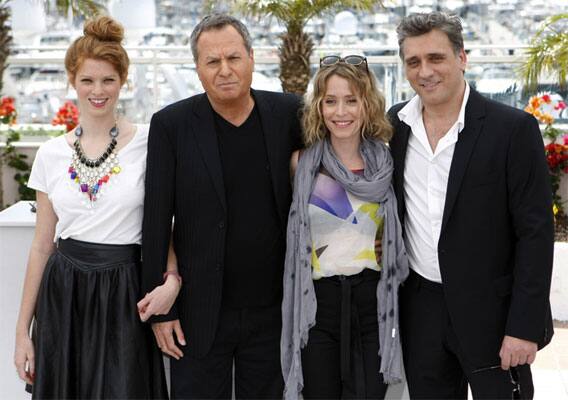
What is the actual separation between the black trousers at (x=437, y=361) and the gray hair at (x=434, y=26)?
86cm

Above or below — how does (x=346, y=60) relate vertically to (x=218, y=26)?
below

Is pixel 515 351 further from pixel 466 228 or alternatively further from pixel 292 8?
pixel 292 8

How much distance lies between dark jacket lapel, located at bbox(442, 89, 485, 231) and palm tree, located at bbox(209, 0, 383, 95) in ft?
24.0

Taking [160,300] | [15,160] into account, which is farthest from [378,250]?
[15,160]

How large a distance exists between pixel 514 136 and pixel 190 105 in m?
1.16

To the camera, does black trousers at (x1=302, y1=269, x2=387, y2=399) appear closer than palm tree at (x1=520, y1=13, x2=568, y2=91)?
Yes

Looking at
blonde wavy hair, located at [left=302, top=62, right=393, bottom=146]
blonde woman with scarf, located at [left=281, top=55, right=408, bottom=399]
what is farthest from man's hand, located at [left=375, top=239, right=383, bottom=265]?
blonde wavy hair, located at [left=302, top=62, right=393, bottom=146]

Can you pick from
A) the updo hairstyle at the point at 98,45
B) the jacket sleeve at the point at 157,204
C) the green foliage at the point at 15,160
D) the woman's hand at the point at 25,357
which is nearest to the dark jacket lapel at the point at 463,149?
the jacket sleeve at the point at 157,204

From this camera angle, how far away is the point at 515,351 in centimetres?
286

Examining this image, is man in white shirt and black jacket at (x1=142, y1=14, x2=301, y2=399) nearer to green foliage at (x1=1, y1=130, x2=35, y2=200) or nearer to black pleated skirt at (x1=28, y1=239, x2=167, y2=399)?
black pleated skirt at (x1=28, y1=239, x2=167, y2=399)

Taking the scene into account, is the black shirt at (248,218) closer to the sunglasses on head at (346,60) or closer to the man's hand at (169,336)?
the man's hand at (169,336)

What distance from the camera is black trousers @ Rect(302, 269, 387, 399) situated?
9.61 ft

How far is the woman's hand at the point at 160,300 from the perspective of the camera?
9.67 ft

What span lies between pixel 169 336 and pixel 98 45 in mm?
1088
